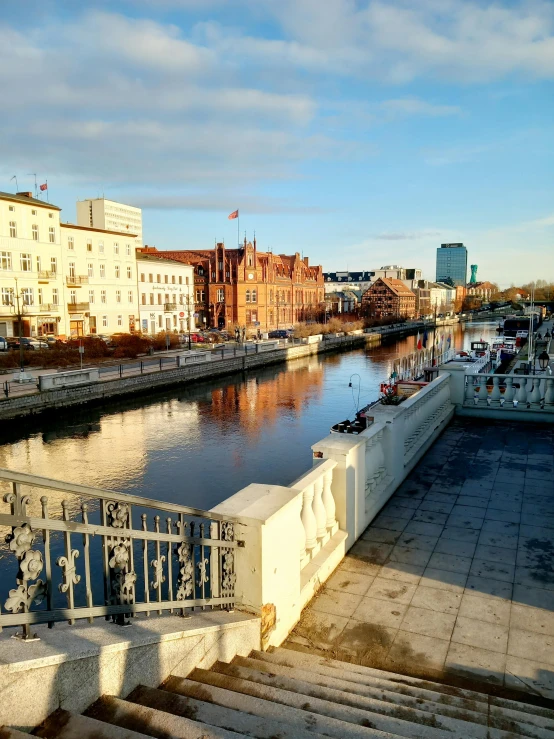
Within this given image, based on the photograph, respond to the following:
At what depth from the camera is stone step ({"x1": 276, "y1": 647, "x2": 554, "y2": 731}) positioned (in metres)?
3.17

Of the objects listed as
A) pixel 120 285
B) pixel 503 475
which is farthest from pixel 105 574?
pixel 120 285

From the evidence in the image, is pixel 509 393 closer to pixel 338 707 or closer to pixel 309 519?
pixel 309 519

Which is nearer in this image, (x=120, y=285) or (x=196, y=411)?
(x=196, y=411)

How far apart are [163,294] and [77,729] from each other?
2525 inches

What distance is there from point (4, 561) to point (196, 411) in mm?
18127

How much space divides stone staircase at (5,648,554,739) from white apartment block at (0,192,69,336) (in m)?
45.4

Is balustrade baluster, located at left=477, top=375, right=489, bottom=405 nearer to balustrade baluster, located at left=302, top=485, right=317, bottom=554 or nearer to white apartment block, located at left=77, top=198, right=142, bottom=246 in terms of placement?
balustrade baluster, located at left=302, top=485, right=317, bottom=554

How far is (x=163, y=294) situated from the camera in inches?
2534

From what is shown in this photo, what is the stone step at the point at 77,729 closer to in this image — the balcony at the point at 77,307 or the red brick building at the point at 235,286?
the balcony at the point at 77,307

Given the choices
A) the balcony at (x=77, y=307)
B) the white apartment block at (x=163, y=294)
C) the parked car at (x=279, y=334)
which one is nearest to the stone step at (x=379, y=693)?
the balcony at (x=77, y=307)

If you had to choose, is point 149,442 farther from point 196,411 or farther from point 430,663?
point 430,663

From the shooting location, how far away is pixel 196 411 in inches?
1163

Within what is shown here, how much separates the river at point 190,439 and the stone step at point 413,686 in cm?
1182

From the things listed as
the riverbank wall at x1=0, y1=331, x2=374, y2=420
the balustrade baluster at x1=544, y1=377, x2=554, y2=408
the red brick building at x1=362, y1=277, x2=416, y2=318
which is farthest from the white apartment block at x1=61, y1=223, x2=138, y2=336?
the red brick building at x1=362, y1=277, x2=416, y2=318
